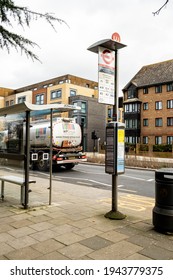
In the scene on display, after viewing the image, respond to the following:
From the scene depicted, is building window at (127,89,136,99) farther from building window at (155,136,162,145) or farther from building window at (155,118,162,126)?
building window at (155,136,162,145)

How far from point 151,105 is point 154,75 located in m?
5.06

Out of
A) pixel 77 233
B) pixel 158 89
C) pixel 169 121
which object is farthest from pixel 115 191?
pixel 158 89

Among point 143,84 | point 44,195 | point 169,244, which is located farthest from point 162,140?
point 169,244

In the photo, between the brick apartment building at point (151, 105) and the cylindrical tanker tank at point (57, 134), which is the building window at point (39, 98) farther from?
the cylindrical tanker tank at point (57, 134)

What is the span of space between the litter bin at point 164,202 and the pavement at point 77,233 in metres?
0.16

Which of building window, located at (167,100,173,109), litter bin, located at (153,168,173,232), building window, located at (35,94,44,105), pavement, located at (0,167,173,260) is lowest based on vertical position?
pavement, located at (0,167,173,260)

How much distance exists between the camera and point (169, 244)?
3797 mm

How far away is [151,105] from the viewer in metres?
40.2

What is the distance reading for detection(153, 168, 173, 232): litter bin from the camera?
4.23 metres

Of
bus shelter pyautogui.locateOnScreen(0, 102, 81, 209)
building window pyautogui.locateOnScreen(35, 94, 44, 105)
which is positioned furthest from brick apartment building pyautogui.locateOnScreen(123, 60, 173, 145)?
bus shelter pyautogui.locateOnScreen(0, 102, 81, 209)

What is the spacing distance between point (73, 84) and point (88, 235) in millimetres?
46170

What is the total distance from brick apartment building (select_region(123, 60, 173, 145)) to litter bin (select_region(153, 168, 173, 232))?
3413 cm

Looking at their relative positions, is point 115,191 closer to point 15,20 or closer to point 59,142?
point 15,20

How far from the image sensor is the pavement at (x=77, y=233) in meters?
3.42
